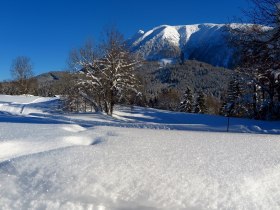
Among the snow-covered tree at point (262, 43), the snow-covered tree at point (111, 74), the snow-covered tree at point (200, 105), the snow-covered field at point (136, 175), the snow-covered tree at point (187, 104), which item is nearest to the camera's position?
the snow-covered field at point (136, 175)

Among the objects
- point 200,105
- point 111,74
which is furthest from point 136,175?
point 200,105

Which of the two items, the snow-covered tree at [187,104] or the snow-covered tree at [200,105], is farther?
the snow-covered tree at [187,104]

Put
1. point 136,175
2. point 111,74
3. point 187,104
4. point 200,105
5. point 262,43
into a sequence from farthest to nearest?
point 187,104 < point 200,105 < point 111,74 < point 262,43 < point 136,175

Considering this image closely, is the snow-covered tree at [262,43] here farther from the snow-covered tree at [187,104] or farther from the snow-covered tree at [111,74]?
the snow-covered tree at [187,104]

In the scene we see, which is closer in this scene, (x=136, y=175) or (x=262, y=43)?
(x=136, y=175)

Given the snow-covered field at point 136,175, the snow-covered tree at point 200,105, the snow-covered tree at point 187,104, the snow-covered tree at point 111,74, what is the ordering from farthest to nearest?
1. the snow-covered tree at point 187,104
2. the snow-covered tree at point 200,105
3. the snow-covered tree at point 111,74
4. the snow-covered field at point 136,175

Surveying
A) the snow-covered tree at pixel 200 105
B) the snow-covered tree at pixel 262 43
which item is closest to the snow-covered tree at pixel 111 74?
the snow-covered tree at pixel 262 43

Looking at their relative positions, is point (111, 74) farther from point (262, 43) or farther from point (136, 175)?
Answer: point (136, 175)

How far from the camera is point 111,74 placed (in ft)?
99.7

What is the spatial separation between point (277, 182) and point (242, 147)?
134 cm

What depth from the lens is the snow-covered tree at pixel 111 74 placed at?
99.5ft

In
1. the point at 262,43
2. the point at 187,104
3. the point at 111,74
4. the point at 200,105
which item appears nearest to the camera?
the point at 262,43

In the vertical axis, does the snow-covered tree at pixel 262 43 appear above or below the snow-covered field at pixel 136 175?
above

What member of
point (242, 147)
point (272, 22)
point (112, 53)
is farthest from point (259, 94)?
point (242, 147)
